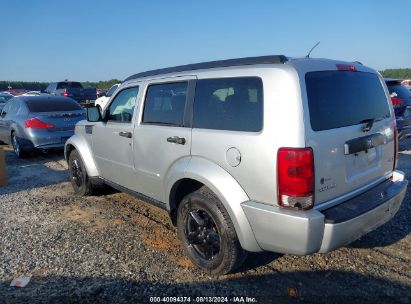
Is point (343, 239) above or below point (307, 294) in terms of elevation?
above

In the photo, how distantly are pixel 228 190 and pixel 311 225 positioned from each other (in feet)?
2.40

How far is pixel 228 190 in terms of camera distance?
10.2 feet

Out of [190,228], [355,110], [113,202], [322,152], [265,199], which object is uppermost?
[355,110]

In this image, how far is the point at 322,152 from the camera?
2828 millimetres

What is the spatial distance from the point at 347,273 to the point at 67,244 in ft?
9.89

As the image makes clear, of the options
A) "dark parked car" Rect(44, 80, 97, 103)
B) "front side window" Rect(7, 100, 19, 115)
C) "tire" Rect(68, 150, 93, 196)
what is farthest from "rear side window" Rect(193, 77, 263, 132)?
"dark parked car" Rect(44, 80, 97, 103)

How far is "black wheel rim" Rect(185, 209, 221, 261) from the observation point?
3475 millimetres

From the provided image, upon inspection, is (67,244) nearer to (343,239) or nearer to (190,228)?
(190,228)

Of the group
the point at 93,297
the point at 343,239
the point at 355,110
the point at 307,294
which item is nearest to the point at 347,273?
the point at 307,294

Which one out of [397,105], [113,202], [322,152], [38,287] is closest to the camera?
[322,152]

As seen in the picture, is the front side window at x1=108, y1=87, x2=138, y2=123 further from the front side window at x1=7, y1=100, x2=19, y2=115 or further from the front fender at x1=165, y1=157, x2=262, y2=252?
the front side window at x1=7, y1=100, x2=19, y2=115

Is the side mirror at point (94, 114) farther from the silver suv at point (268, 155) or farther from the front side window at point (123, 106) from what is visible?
the silver suv at point (268, 155)

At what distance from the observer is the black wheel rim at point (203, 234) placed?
3475mm

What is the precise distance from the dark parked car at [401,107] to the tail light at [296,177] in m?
6.25
